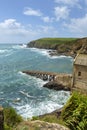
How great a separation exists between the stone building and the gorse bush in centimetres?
2543

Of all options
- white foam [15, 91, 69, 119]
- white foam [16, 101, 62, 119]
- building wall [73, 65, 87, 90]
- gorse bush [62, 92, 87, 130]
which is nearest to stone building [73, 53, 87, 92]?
building wall [73, 65, 87, 90]

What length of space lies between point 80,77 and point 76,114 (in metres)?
28.0

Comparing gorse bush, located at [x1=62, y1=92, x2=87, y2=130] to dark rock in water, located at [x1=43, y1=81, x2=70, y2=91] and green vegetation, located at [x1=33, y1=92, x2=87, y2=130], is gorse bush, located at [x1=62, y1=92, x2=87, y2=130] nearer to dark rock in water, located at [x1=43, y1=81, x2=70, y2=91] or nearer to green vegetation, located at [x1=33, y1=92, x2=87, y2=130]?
green vegetation, located at [x1=33, y1=92, x2=87, y2=130]

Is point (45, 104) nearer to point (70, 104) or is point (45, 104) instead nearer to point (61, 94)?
point (61, 94)

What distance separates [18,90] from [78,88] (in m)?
12.9

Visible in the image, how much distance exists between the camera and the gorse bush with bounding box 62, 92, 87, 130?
13109 mm

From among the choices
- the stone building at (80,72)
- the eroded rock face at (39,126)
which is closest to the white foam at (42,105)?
the stone building at (80,72)

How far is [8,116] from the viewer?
14.0 meters

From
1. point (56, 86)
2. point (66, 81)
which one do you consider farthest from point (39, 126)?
point (66, 81)

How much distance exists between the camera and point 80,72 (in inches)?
1636

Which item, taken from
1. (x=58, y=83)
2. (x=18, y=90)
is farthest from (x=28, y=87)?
(x=58, y=83)

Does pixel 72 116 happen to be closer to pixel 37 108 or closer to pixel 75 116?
pixel 75 116

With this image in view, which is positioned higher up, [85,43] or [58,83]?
[85,43]

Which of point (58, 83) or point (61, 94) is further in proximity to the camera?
point (58, 83)
